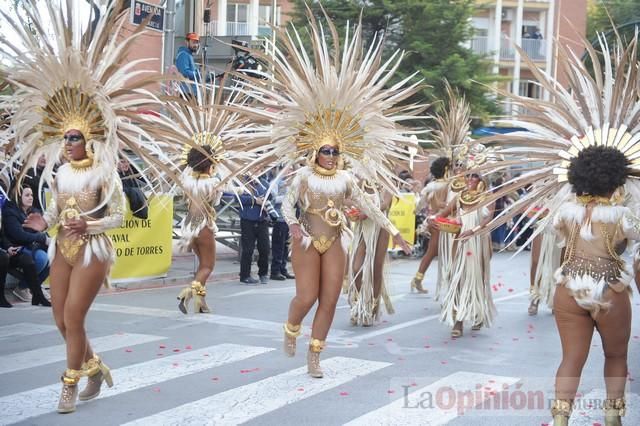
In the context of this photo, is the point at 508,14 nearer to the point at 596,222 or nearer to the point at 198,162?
the point at 198,162

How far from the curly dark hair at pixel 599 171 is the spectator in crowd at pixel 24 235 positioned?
683 centimetres

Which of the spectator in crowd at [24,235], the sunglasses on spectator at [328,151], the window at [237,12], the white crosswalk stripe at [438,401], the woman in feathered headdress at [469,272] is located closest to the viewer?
the white crosswalk stripe at [438,401]

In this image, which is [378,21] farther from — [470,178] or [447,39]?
[470,178]

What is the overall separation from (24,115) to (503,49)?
43.6 meters

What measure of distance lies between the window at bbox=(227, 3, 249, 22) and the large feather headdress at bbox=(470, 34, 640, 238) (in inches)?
1440

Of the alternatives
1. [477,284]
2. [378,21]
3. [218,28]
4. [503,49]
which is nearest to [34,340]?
[477,284]

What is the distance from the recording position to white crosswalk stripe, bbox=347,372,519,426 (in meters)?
5.82

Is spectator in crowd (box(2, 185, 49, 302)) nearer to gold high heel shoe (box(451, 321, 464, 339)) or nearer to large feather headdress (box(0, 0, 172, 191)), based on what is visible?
large feather headdress (box(0, 0, 172, 191))

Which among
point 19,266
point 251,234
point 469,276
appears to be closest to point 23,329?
point 19,266

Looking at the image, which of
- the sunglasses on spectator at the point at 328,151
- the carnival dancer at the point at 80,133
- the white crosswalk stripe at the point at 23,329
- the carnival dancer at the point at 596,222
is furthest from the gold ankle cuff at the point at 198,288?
the carnival dancer at the point at 596,222

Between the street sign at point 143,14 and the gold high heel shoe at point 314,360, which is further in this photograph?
the street sign at point 143,14

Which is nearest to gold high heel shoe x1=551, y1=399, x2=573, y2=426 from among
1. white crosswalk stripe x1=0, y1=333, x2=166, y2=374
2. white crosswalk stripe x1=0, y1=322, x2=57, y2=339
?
white crosswalk stripe x1=0, y1=333, x2=166, y2=374

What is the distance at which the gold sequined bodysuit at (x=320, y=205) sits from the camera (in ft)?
23.6

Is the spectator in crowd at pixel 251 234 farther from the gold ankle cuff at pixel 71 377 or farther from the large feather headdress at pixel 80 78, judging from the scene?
the gold ankle cuff at pixel 71 377
